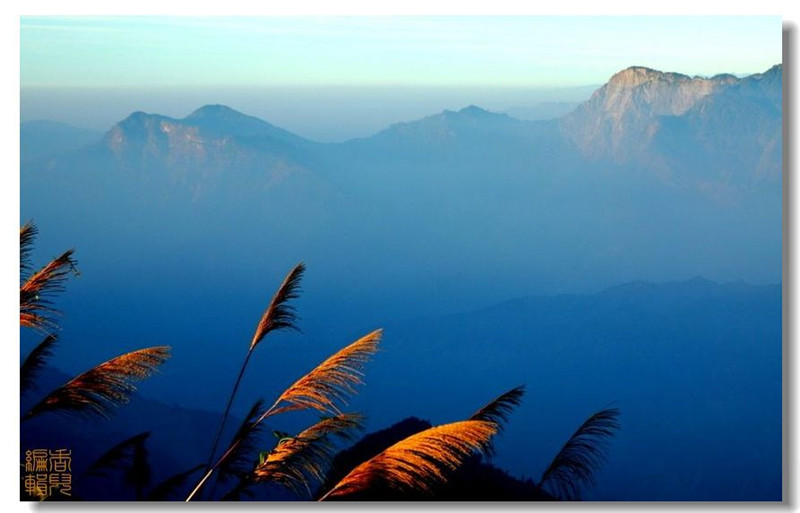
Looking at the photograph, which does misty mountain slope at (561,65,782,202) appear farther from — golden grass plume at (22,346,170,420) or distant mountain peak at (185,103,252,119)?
golden grass plume at (22,346,170,420)

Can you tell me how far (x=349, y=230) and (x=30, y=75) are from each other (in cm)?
274

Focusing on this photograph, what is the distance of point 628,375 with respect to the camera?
7438mm

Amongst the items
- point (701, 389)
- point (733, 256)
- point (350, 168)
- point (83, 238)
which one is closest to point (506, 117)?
point (350, 168)

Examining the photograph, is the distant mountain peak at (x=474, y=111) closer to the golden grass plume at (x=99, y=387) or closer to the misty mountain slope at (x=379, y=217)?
the misty mountain slope at (x=379, y=217)

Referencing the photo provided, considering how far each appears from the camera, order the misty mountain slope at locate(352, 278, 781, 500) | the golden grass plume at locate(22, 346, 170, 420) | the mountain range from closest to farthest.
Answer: the golden grass plume at locate(22, 346, 170, 420)
the misty mountain slope at locate(352, 278, 781, 500)
the mountain range

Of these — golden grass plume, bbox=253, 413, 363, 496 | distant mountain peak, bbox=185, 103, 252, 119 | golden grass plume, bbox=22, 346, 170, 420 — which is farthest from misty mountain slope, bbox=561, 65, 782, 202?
golden grass plume, bbox=22, 346, 170, 420

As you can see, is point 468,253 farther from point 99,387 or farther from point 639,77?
point 99,387

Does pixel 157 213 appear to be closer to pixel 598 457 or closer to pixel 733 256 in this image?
pixel 598 457

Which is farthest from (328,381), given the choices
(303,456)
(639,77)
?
(639,77)

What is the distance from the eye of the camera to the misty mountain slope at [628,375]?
6422mm

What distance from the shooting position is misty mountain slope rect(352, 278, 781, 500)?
6.42 meters

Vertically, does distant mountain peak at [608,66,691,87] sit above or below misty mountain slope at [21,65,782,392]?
above

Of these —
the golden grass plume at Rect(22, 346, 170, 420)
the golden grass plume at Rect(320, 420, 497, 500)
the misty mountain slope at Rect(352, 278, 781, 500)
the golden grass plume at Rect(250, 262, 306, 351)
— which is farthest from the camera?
the misty mountain slope at Rect(352, 278, 781, 500)

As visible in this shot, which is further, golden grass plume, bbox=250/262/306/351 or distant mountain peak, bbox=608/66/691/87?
distant mountain peak, bbox=608/66/691/87
